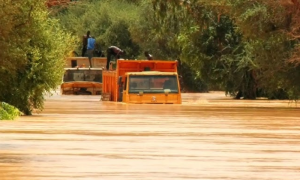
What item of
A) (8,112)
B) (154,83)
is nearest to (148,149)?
(8,112)

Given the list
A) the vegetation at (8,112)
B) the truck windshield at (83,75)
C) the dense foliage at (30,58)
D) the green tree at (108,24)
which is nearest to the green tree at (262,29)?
the truck windshield at (83,75)

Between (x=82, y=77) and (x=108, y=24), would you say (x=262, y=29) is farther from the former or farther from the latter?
(x=108, y=24)

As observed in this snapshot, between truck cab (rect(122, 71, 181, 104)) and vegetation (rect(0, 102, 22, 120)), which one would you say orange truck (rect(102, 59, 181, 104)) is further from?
vegetation (rect(0, 102, 22, 120))

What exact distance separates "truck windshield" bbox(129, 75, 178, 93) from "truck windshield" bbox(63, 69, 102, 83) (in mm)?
15937

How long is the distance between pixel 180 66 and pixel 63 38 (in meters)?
42.6

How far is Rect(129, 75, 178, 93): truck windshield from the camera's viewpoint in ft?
158

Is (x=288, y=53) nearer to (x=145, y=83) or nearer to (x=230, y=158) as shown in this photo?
(x=145, y=83)

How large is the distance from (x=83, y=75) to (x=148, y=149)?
44.2 meters

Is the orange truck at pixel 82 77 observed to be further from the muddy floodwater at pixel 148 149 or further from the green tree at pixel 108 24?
the muddy floodwater at pixel 148 149

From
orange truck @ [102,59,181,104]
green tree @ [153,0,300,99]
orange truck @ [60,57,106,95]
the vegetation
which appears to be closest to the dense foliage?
the vegetation

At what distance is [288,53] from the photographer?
44.0 m

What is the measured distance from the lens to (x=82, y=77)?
64938mm

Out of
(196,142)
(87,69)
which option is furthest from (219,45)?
(196,142)

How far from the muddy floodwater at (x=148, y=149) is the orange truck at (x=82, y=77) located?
30.8 meters
